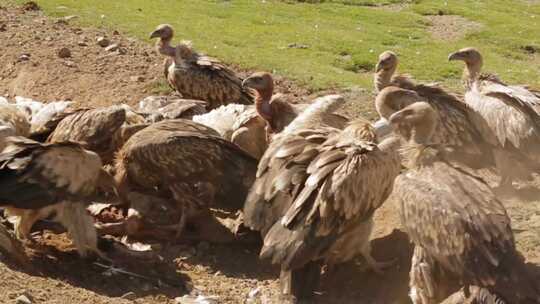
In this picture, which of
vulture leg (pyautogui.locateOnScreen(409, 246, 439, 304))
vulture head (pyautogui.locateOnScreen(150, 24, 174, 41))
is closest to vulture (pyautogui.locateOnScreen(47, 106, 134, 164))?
vulture leg (pyautogui.locateOnScreen(409, 246, 439, 304))

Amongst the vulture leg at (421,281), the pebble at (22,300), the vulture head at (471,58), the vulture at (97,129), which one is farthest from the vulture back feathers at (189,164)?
the vulture head at (471,58)

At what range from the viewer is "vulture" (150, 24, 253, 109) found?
12.1 metres

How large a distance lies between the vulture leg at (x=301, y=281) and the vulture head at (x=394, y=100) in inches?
106

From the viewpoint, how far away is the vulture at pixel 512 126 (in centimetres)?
958

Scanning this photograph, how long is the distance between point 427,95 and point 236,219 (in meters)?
2.62

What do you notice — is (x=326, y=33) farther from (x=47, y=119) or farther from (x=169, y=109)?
(x=47, y=119)

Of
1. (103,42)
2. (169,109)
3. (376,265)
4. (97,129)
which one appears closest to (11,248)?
(97,129)

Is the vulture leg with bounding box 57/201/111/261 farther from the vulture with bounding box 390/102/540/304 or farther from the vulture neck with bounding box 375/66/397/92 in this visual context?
the vulture neck with bounding box 375/66/397/92

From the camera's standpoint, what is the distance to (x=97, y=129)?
31.1 feet

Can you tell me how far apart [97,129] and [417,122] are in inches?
128

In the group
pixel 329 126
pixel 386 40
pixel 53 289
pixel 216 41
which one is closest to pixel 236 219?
pixel 329 126

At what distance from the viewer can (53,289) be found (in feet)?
23.1

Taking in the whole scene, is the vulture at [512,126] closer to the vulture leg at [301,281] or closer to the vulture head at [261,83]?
the vulture head at [261,83]

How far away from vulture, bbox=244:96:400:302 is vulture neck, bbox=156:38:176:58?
5053mm
